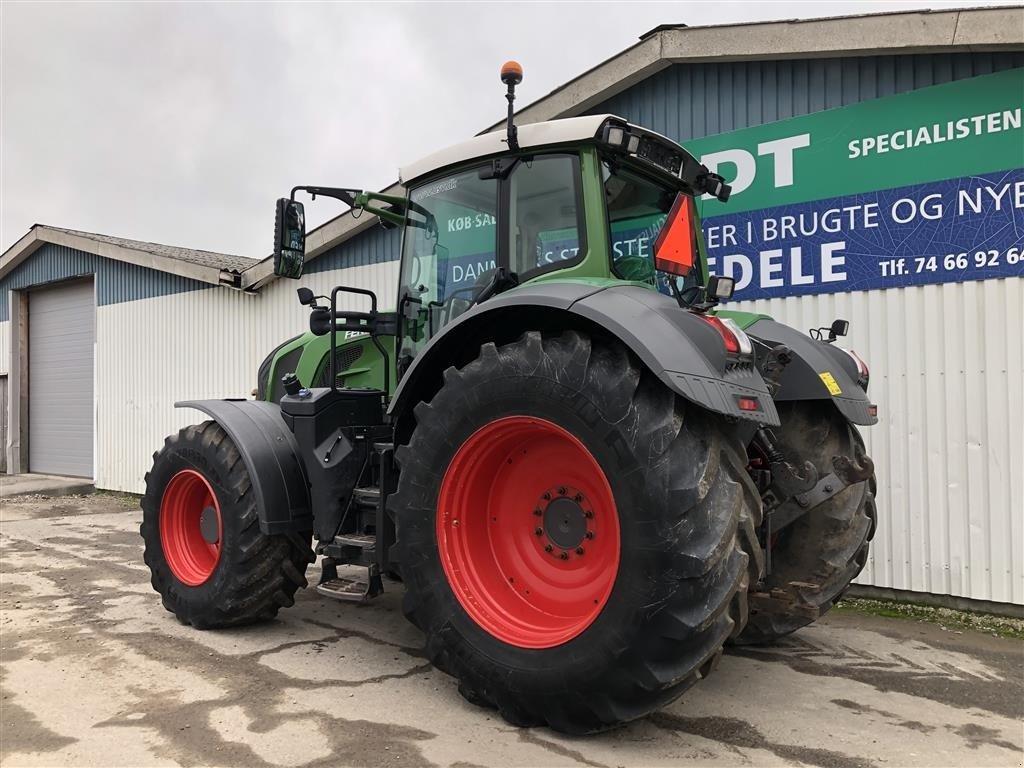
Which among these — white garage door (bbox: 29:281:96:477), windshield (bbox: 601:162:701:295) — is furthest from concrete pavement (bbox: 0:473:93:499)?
windshield (bbox: 601:162:701:295)

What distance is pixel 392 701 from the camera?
11.8ft

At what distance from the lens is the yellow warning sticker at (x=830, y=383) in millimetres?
3836

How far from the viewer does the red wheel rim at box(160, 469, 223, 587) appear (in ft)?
16.2

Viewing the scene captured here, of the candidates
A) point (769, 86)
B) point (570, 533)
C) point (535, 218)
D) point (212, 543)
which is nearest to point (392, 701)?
point (570, 533)

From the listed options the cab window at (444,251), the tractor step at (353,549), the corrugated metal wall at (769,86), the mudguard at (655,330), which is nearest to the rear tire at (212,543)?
the tractor step at (353,549)

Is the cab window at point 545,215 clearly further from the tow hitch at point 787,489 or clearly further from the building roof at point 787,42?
the tow hitch at point 787,489

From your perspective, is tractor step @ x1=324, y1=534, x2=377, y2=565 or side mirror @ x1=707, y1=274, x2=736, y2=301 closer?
side mirror @ x1=707, y1=274, x2=736, y2=301

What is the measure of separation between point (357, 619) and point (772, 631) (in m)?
2.60

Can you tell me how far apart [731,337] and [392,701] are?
2.26 metres

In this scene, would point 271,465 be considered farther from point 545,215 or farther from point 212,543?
point 545,215

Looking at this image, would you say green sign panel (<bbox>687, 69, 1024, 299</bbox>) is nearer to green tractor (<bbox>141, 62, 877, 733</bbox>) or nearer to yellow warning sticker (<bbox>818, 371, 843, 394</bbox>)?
green tractor (<bbox>141, 62, 877, 733</bbox>)

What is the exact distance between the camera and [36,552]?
776cm

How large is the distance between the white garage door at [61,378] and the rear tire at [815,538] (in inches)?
516

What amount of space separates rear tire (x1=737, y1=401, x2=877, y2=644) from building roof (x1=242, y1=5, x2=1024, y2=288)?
2.49 m
